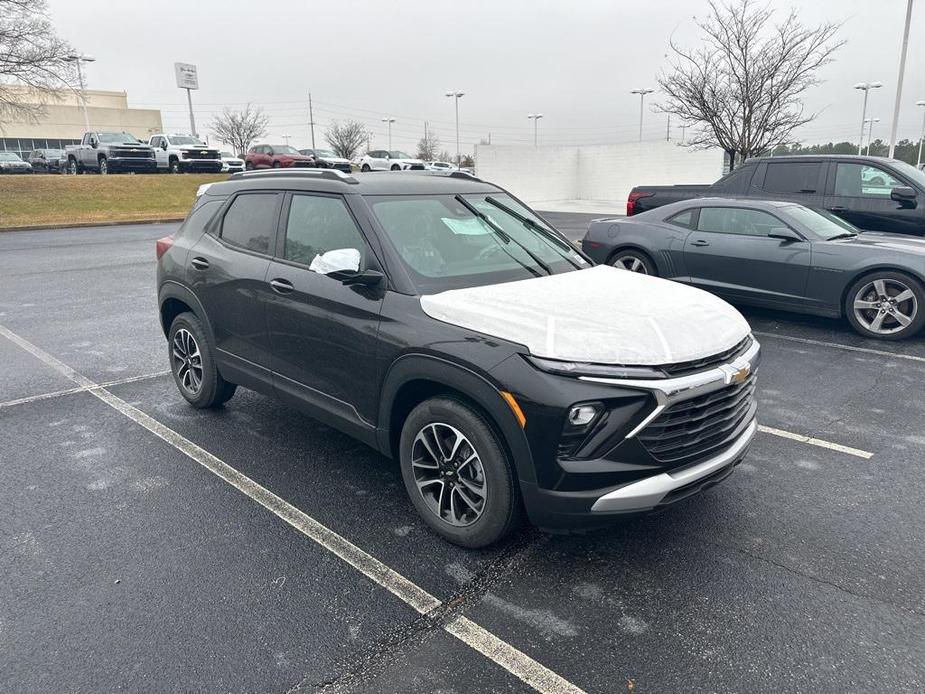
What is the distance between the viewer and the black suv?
2854 millimetres

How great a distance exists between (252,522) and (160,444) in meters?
1.43

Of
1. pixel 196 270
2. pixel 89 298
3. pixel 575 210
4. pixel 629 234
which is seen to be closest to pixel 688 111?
pixel 575 210

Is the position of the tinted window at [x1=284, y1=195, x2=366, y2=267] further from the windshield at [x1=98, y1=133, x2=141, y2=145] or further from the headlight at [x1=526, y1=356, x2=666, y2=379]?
the windshield at [x1=98, y1=133, x2=141, y2=145]

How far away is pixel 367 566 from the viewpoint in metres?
3.18

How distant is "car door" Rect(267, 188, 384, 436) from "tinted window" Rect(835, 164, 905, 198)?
852 cm

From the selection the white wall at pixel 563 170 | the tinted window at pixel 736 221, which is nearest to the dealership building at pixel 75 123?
the white wall at pixel 563 170

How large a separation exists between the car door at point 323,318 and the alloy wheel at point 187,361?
1208mm

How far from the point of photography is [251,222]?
4566 millimetres

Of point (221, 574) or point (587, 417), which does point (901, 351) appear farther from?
point (221, 574)

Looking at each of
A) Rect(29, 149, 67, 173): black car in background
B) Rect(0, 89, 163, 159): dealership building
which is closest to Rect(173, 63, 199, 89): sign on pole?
Rect(29, 149, 67, 173): black car in background

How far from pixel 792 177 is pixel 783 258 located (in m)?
3.07

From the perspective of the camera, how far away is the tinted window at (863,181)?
30.2 ft

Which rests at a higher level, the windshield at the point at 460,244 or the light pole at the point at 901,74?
the light pole at the point at 901,74

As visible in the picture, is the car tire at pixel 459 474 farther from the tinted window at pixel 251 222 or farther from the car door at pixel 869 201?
the car door at pixel 869 201
